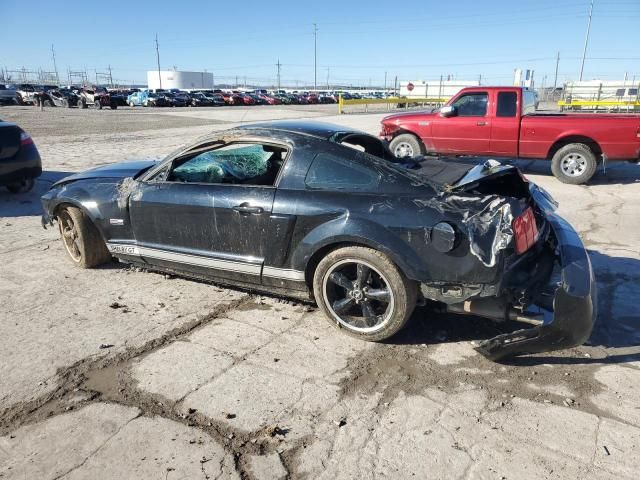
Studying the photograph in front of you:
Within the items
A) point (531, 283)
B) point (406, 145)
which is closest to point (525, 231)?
point (531, 283)

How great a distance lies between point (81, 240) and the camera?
495 cm

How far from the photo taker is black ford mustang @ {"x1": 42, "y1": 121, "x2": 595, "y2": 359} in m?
3.17

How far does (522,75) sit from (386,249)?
29.4 meters

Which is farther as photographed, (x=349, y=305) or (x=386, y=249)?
(x=349, y=305)

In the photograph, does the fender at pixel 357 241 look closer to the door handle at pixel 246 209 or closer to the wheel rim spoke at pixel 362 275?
the wheel rim spoke at pixel 362 275

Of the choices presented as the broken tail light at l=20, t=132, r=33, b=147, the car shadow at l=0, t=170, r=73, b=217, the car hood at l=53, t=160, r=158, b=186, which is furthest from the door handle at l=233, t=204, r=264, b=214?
the broken tail light at l=20, t=132, r=33, b=147

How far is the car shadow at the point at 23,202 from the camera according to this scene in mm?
7391

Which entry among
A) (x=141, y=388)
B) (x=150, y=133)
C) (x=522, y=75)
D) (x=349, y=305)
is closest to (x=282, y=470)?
(x=141, y=388)

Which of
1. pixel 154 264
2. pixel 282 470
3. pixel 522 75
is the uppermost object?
pixel 522 75

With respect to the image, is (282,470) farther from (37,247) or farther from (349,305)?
(37,247)

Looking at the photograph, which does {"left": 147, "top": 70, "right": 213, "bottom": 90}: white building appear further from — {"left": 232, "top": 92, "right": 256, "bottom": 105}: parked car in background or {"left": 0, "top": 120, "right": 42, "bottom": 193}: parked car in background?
{"left": 0, "top": 120, "right": 42, "bottom": 193}: parked car in background

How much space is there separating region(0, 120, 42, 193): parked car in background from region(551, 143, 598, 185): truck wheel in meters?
9.38

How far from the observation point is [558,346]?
3.07 meters

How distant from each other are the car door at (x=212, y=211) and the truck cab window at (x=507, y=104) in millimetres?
6962
